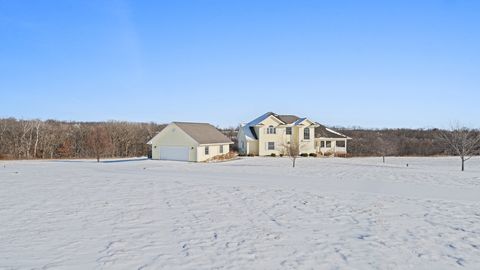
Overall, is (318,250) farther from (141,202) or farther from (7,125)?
(7,125)

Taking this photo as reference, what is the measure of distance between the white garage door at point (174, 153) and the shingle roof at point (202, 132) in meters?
1.62

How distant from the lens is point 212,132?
4256cm

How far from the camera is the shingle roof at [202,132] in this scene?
37.2m

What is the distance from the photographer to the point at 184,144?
1451 inches

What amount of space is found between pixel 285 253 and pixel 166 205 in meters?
6.04

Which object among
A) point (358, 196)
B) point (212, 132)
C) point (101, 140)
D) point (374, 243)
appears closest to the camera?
point (374, 243)

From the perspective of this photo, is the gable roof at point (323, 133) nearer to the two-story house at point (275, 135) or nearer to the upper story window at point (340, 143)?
the two-story house at point (275, 135)

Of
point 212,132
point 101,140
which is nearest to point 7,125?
point 101,140

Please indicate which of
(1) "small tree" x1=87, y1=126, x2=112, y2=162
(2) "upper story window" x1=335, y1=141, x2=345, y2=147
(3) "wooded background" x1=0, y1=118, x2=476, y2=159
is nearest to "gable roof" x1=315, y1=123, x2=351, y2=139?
(2) "upper story window" x1=335, y1=141, x2=345, y2=147

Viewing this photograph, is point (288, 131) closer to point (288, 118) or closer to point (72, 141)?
point (288, 118)

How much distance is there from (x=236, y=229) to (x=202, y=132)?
31313 mm

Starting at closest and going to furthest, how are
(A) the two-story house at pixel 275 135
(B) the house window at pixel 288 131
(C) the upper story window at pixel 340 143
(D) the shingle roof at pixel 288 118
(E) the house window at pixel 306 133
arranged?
1. (A) the two-story house at pixel 275 135
2. (B) the house window at pixel 288 131
3. (E) the house window at pixel 306 133
4. (D) the shingle roof at pixel 288 118
5. (C) the upper story window at pixel 340 143

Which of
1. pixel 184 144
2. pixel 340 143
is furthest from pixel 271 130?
pixel 184 144

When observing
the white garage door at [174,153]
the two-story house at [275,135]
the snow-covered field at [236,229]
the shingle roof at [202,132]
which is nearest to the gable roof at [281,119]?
the two-story house at [275,135]
